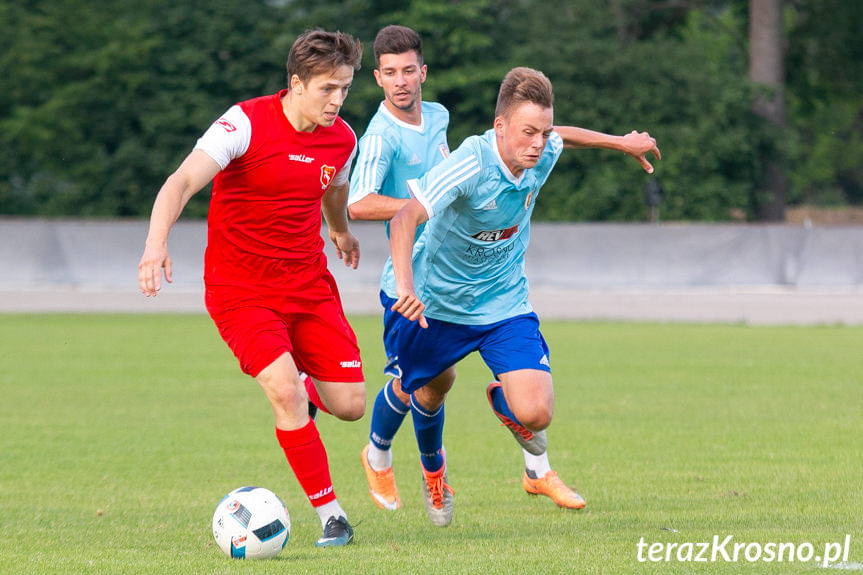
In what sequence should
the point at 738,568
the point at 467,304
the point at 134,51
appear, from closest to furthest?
the point at 738,568 < the point at 467,304 < the point at 134,51

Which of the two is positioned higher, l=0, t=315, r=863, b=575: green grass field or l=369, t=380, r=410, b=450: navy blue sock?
l=369, t=380, r=410, b=450: navy blue sock

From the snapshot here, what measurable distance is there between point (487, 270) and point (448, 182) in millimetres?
733

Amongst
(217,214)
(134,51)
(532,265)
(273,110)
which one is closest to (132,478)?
(217,214)

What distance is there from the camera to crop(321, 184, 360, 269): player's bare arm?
623 cm

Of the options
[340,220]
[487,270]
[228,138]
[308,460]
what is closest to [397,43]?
[340,220]

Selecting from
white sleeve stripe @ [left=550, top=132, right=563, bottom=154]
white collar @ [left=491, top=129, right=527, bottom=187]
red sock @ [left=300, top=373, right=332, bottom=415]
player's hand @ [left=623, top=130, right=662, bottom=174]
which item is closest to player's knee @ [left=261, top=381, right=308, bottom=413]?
red sock @ [left=300, top=373, right=332, bottom=415]

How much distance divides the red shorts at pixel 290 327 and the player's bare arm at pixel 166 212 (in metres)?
0.63

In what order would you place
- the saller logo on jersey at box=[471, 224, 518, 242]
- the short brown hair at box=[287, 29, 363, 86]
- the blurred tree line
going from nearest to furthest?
1. the short brown hair at box=[287, 29, 363, 86]
2. the saller logo on jersey at box=[471, 224, 518, 242]
3. the blurred tree line

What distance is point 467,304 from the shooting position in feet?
20.3

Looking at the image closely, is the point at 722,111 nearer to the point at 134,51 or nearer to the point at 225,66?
the point at 225,66

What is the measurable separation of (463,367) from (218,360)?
10.1 feet

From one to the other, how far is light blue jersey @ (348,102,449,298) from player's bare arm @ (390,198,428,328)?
2.56 feet

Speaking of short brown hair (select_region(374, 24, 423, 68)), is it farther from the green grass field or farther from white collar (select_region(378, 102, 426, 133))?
the green grass field

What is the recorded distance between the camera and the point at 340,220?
643 centimetres
